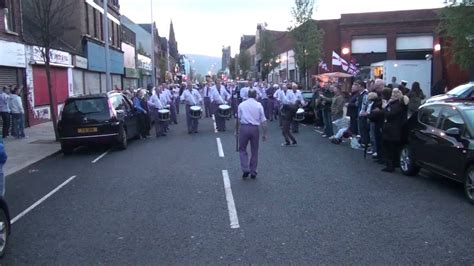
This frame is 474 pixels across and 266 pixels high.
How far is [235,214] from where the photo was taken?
23.9 feet

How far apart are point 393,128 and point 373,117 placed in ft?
3.36

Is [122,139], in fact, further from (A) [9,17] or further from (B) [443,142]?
(A) [9,17]

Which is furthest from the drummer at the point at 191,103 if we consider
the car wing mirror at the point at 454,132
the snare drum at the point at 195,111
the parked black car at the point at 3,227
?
the parked black car at the point at 3,227

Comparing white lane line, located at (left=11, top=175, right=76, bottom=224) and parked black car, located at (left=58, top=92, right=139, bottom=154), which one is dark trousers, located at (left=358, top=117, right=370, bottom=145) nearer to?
parked black car, located at (left=58, top=92, right=139, bottom=154)

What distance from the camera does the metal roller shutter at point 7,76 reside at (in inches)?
785

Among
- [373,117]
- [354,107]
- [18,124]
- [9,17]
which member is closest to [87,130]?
[18,124]

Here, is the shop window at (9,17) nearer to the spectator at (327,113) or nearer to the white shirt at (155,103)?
the white shirt at (155,103)

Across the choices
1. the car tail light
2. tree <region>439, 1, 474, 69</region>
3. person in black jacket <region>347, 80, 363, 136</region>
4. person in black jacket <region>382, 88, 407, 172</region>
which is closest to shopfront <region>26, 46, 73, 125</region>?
the car tail light

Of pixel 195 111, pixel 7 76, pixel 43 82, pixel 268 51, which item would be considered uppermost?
pixel 268 51

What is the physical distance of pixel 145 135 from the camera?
18531mm

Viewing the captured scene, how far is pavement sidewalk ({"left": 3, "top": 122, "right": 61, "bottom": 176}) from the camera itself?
1267 centimetres

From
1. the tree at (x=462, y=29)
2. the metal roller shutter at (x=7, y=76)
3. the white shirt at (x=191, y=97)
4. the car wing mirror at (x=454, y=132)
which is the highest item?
the tree at (x=462, y=29)

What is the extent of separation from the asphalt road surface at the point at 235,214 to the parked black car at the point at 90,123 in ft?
6.74

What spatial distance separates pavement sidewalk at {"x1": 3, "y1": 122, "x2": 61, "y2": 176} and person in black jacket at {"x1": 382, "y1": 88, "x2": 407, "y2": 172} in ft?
26.2
